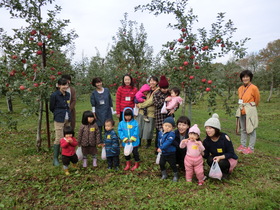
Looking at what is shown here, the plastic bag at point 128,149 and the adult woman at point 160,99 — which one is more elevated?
the adult woman at point 160,99

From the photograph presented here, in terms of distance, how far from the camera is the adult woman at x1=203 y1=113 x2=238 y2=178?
12.1 feet

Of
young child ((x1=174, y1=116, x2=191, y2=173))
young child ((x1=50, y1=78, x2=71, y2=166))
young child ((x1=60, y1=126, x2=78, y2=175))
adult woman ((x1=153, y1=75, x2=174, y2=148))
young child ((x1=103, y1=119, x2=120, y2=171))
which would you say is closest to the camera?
young child ((x1=174, y1=116, x2=191, y2=173))

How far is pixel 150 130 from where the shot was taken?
5.34 metres

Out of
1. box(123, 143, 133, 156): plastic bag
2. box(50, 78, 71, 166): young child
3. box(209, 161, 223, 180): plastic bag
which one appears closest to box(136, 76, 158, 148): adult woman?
box(123, 143, 133, 156): plastic bag

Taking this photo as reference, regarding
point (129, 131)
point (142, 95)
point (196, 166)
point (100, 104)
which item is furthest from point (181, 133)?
point (100, 104)

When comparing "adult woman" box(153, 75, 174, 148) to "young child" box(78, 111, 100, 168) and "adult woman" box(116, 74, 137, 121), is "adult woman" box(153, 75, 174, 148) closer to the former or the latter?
"adult woman" box(116, 74, 137, 121)

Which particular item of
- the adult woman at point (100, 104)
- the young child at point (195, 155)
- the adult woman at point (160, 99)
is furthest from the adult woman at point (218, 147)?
the adult woman at point (100, 104)

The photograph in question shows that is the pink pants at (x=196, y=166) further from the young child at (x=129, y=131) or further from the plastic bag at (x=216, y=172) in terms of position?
the young child at (x=129, y=131)

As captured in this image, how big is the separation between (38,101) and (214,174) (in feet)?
13.7

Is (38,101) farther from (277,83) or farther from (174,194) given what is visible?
(277,83)

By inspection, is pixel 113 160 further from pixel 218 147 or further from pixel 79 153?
pixel 218 147

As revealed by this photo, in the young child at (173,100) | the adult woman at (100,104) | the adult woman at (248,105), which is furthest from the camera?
the adult woman at (248,105)

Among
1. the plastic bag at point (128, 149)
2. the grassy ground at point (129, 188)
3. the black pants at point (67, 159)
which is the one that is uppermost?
the plastic bag at point (128, 149)

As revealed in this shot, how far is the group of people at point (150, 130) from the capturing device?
12.2 feet
